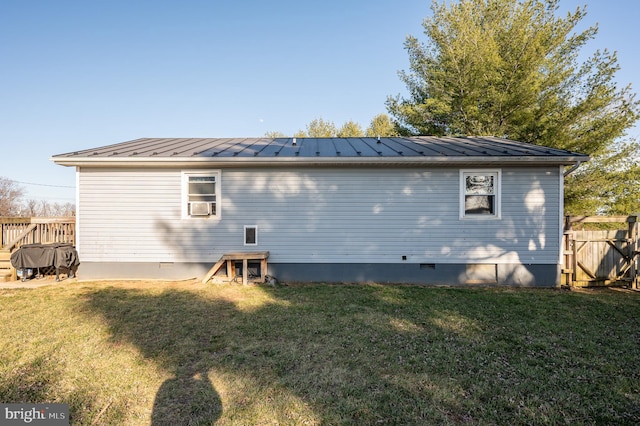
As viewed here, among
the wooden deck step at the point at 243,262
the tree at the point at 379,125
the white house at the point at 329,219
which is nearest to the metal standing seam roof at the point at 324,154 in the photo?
the white house at the point at 329,219

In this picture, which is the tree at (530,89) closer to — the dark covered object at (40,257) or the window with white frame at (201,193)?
the window with white frame at (201,193)

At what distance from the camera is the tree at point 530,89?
42.8 ft

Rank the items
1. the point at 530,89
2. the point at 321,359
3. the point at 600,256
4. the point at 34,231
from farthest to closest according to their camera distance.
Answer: the point at 530,89 < the point at 34,231 < the point at 600,256 < the point at 321,359

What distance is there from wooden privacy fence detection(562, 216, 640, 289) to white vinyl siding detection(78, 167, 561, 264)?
233cm

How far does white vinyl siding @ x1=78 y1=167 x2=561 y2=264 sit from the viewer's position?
296 inches

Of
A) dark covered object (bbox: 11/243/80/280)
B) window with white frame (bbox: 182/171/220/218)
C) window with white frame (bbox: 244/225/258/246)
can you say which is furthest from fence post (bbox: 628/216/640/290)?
dark covered object (bbox: 11/243/80/280)

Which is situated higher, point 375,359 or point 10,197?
point 10,197

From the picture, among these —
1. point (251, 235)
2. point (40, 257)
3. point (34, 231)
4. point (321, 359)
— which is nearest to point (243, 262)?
point (251, 235)

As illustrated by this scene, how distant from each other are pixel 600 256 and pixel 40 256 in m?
13.6

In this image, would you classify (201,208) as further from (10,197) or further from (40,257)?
(10,197)

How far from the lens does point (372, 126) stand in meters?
29.6

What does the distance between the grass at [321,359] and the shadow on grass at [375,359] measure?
17mm

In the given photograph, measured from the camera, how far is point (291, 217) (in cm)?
761

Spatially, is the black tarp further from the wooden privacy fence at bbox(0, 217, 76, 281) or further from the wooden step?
the wooden privacy fence at bbox(0, 217, 76, 281)
